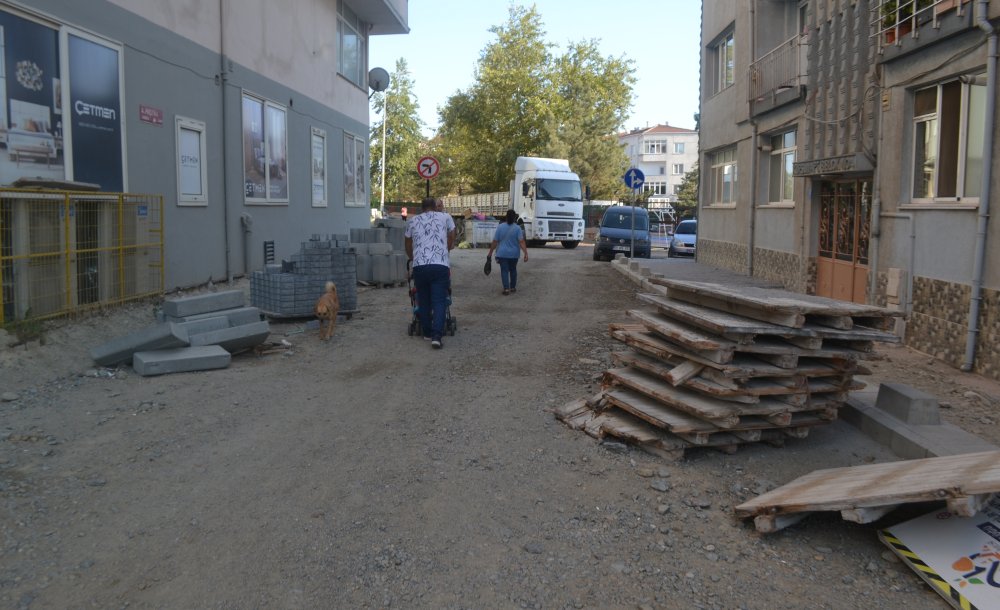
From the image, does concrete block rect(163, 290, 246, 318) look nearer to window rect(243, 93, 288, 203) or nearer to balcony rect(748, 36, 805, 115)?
window rect(243, 93, 288, 203)

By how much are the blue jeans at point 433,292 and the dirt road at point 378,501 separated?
144 centimetres

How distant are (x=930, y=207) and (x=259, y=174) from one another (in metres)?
11.7

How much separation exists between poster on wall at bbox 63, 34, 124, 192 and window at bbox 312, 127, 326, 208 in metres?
8.72

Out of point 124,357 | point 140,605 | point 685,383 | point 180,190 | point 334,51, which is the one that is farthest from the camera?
point 334,51

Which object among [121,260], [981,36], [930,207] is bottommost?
[121,260]

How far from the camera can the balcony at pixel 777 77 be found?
14.5 metres

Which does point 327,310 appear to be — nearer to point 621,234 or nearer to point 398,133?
point 621,234

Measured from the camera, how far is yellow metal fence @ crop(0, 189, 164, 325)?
802cm

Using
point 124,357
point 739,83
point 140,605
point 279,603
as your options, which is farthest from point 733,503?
point 739,83

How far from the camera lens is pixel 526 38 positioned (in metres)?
53.1

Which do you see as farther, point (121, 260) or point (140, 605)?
point (121, 260)

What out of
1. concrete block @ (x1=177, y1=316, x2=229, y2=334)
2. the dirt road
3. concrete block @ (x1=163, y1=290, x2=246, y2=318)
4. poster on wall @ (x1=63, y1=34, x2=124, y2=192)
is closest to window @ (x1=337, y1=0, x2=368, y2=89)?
poster on wall @ (x1=63, y1=34, x2=124, y2=192)

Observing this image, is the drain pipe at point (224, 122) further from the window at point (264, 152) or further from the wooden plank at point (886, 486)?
the wooden plank at point (886, 486)

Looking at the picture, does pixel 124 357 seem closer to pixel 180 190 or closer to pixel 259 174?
pixel 180 190
